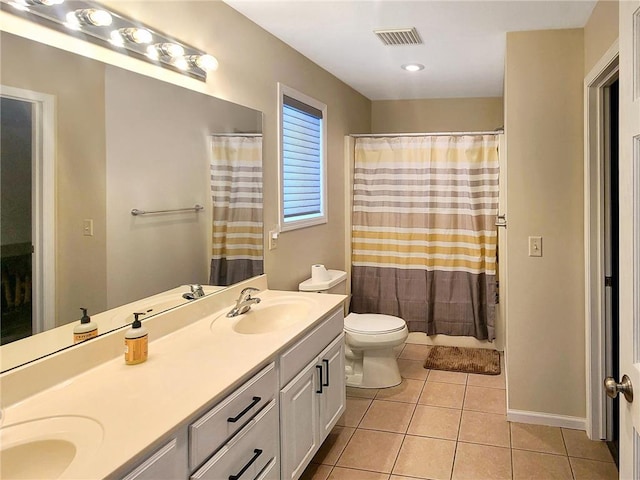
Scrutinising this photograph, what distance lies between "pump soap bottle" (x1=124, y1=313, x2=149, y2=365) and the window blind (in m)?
1.61

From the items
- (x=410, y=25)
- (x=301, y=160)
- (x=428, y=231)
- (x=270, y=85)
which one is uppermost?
(x=410, y=25)

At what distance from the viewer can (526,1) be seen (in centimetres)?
242

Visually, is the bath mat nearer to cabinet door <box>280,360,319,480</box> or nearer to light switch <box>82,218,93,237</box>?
cabinet door <box>280,360,319,480</box>

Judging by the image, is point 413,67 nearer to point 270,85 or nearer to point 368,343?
point 270,85

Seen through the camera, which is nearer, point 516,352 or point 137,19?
point 137,19

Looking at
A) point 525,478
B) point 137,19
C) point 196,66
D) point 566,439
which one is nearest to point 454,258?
point 566,439

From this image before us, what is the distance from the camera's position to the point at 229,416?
154cm

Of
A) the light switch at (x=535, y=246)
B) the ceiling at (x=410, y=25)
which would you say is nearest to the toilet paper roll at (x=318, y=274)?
the light switch at (x=535, y=246)

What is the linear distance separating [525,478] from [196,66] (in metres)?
2.48

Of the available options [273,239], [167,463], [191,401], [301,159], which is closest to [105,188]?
[191,401]

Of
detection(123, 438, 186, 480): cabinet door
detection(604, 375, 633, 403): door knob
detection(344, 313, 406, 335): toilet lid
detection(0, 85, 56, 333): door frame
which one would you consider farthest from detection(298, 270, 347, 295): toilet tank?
detection(604, 375, 633, 403): door knob

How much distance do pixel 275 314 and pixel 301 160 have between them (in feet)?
4.31

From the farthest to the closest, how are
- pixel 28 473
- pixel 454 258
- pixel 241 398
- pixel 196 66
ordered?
pixel 454 258 → pixel 196 66 → pixel 241 398 → pixel 28 473

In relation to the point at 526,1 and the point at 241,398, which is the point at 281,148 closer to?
the point at 526,1
